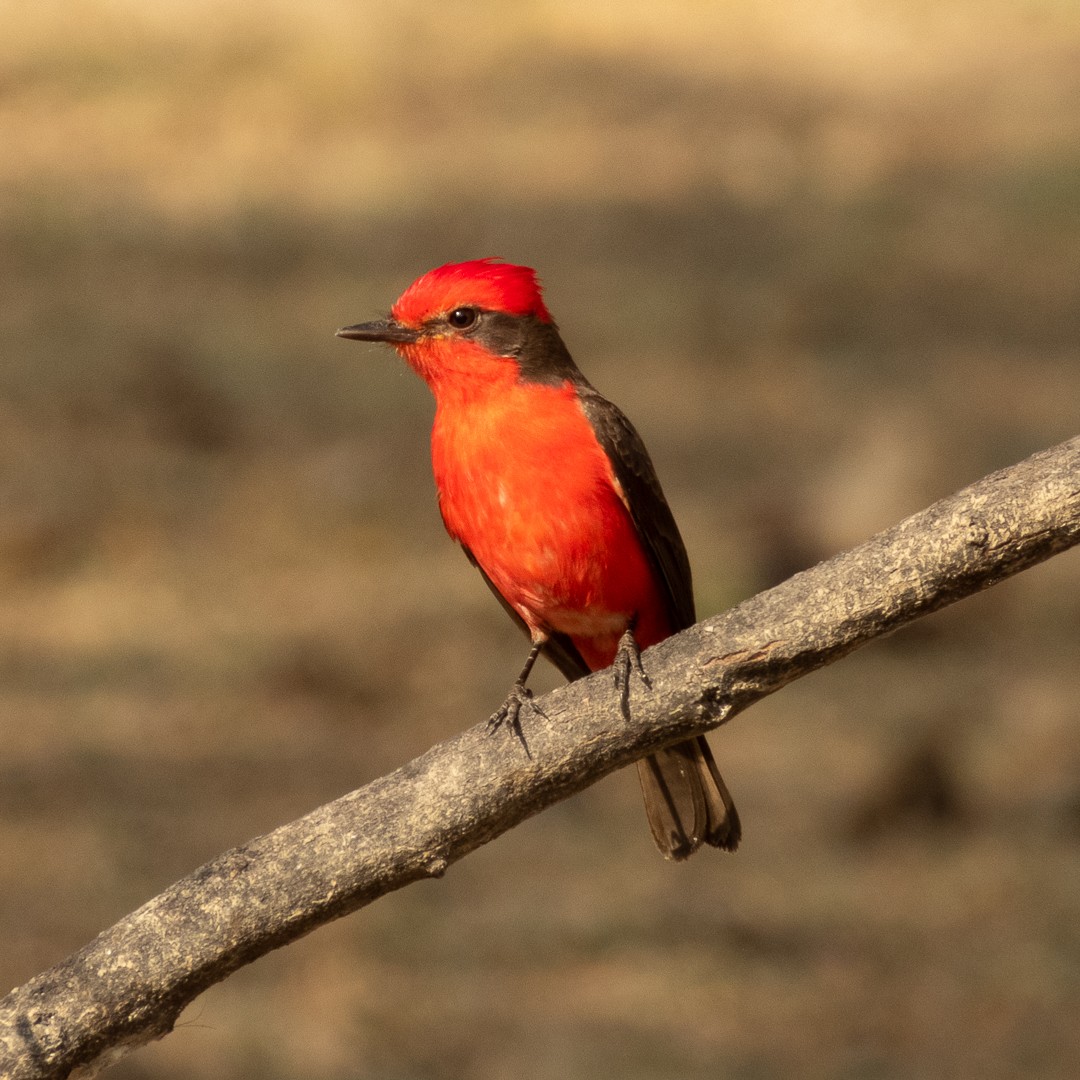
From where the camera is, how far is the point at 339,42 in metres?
14.6

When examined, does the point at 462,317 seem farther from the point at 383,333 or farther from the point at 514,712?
the point at 514,712

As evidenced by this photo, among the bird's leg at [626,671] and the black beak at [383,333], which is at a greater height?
the black beak at [383,333]

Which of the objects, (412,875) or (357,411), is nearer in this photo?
(412,875)

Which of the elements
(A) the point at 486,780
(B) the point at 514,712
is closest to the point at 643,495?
(B) the point at 514,712

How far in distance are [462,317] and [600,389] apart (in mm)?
6137

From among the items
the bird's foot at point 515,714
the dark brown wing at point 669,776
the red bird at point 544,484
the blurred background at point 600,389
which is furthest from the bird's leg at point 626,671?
→ the blurred background at point 600,389

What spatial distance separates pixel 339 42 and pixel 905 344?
17.5 ft

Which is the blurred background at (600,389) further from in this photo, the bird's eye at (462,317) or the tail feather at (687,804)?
the bird's eye at (462,317)

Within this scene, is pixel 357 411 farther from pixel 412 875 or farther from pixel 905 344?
pixel 412 875

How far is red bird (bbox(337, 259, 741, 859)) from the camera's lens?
16.2ft

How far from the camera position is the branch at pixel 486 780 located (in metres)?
3.80

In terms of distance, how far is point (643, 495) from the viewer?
5066mm

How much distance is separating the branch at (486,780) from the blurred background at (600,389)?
3.27 m

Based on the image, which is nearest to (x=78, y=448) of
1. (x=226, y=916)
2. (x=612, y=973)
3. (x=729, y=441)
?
(x=729, y=441)
